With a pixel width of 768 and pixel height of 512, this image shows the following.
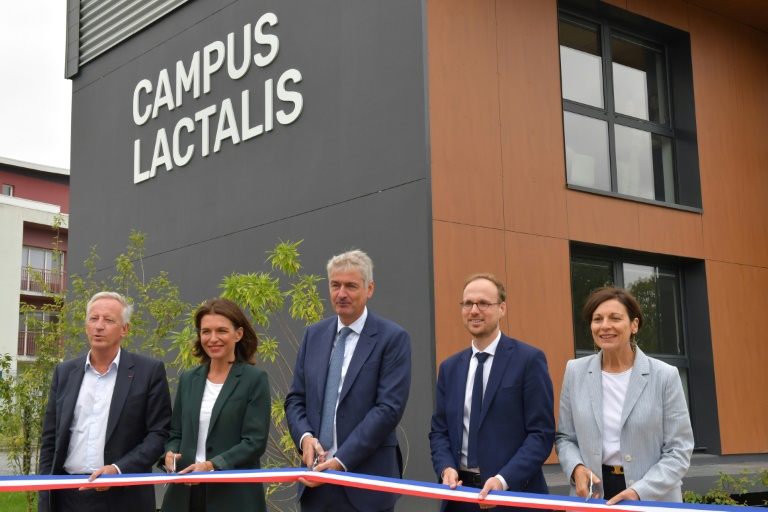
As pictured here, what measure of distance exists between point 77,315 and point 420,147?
403 centimetres

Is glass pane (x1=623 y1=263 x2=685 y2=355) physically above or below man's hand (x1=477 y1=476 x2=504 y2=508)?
above

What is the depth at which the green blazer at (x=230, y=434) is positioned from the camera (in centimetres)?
411

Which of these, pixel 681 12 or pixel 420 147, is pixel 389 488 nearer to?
pixel 420 147

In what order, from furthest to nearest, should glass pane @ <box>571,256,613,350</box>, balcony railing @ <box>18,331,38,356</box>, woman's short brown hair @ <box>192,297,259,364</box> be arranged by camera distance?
balcony railing @ <box>18,331,38,356</box> < glass pane @ <box>571,256,613,350</box> < woman's short brown hair @ <box>192,297,259,364</box>

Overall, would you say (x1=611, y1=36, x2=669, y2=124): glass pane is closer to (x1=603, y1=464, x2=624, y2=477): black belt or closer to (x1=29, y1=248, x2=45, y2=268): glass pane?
(x1=603, y1=464, x2=624, y2=477): black belt

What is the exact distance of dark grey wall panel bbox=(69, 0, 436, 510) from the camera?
27.4 feet

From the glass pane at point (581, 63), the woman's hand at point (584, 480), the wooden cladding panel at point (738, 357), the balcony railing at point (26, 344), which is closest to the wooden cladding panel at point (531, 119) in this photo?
the glass pane at point (581, 63)

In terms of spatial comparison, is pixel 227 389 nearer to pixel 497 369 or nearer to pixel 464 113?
pixel 497 369

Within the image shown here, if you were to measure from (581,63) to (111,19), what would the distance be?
752 cm

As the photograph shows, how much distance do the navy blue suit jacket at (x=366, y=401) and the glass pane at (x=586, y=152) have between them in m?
5.84

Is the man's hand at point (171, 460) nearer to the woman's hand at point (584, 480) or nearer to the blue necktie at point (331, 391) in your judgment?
the blue necktie at point (331, 391)

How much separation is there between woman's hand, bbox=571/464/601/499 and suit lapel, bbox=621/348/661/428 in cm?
25

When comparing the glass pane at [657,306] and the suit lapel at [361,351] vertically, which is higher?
the glass pane at [657,306]

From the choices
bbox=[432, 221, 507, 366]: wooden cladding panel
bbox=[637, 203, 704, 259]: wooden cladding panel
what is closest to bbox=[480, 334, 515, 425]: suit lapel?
bbox=[432, 221, 507, 366]: wooden cladding panel
